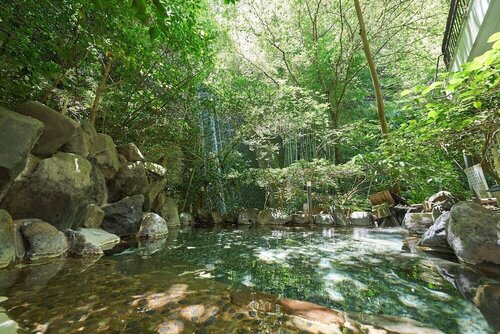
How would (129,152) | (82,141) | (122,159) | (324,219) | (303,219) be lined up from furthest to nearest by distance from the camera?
1. (303,219)
2. (324,219)
3. (129,152)
4. (122,159)
5. (82,141)

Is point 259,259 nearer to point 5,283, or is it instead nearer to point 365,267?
point 365,267

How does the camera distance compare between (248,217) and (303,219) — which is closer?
(303,219)

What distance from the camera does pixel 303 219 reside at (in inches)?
348

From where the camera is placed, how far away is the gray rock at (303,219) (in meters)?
8.79

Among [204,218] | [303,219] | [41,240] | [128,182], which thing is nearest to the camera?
[41,240]

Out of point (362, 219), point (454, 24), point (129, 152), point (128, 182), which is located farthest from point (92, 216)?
point (454, 24)

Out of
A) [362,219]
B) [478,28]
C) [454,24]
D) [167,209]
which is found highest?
[454,24]

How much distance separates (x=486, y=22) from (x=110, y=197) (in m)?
8.41

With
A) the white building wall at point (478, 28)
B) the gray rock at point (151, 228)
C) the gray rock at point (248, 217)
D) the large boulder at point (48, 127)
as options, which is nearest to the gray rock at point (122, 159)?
the gray rock at point (151, 228)

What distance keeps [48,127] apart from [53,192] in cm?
116

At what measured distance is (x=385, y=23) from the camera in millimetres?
11031

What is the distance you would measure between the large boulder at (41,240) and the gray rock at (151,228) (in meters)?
2.39

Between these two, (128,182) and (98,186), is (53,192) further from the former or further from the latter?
(128,182)

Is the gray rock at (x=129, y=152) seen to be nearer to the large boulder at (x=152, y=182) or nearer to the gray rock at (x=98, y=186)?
the large boulder at (x=152, y=182)
